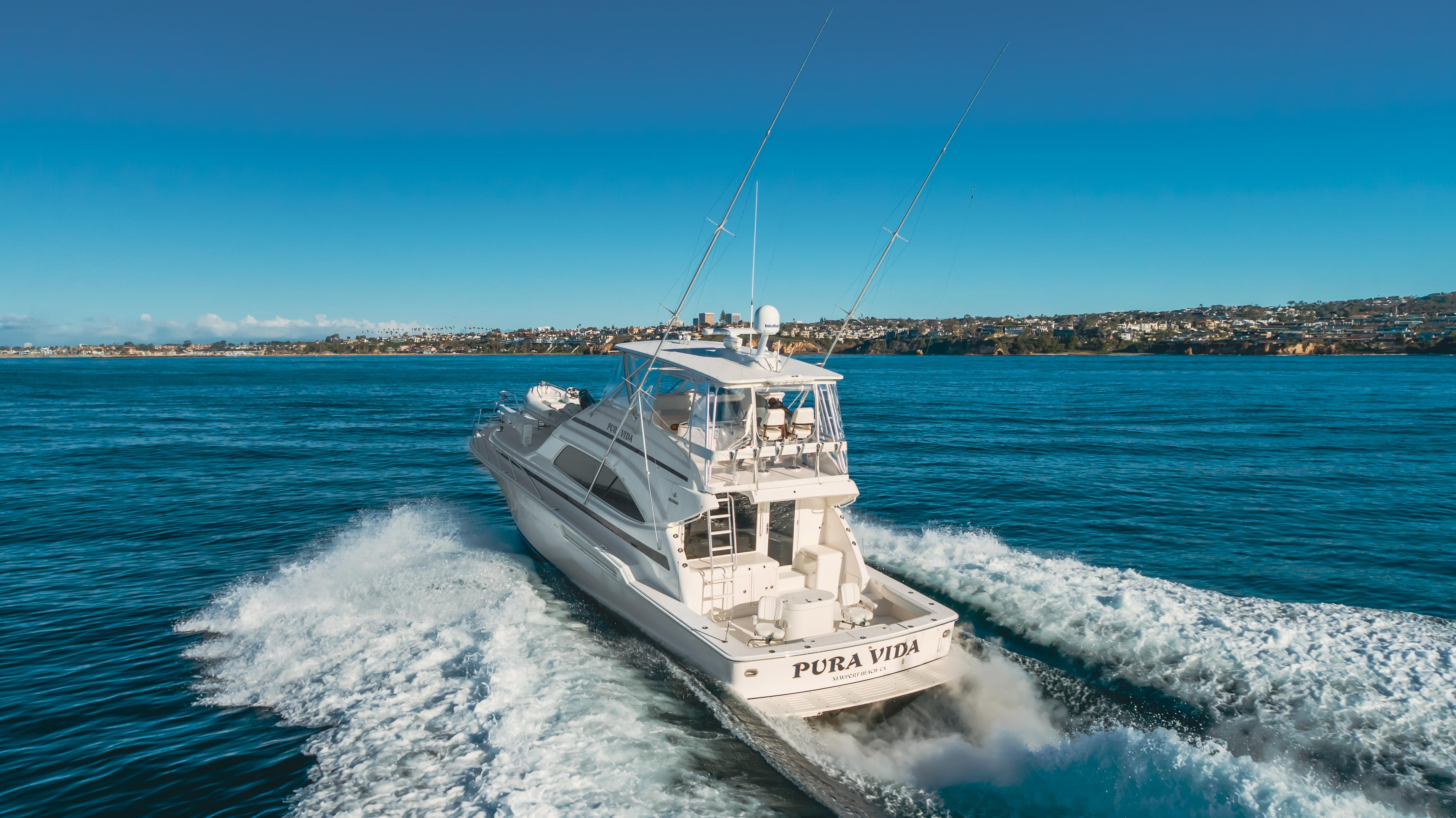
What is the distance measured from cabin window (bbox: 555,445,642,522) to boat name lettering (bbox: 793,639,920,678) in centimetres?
366

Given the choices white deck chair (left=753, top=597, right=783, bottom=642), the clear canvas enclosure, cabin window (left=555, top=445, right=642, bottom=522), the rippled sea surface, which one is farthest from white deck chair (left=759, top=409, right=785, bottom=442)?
the rippled sea surface

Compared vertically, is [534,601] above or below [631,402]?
below

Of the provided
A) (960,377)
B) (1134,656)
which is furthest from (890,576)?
(960,377)

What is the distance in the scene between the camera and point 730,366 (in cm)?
1109

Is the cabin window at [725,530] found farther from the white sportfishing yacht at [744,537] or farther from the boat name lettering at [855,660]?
the boat name lettering at [855,660]

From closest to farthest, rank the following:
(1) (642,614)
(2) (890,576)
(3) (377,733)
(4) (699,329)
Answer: (3) (377,733)
(1) (642,614)
(2) (890,576)
(4) (699,329)

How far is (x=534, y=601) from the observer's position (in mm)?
11508

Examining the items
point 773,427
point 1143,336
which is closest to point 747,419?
point 773,427

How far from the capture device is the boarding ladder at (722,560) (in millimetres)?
9914

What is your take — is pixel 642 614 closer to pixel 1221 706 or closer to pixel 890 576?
pixel 890 576

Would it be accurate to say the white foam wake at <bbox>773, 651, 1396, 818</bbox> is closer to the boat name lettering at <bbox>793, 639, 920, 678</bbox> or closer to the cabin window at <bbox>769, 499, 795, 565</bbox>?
the boat name lettering at <bbox>793, 639, 920, 678</bbox>

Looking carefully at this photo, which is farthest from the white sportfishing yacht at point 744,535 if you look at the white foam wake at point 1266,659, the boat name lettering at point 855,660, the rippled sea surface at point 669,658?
the white foam wake at point 1266,659

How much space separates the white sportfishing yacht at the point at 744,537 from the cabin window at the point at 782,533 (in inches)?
0.8

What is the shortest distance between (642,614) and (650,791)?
11.6 feet
